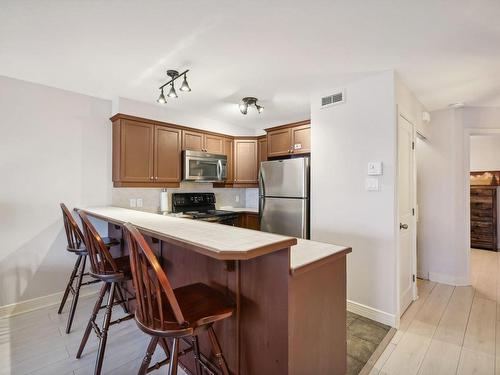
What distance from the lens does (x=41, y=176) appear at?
2.74m

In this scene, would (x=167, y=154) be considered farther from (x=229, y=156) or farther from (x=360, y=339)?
(x=360, y=339)

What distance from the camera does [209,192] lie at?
427 centimetres

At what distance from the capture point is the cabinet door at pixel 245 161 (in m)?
4.36

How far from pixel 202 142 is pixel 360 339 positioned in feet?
10.1

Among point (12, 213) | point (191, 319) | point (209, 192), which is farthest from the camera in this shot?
point (209, 192)

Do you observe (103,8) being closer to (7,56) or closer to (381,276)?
(7,56)

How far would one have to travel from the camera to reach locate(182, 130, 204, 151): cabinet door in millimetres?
3650

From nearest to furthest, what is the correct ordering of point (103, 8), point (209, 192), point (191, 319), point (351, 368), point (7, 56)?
point (191, 319) < point (103, 8) < point (351, 368) < point (7, 56) < point (209, 192)

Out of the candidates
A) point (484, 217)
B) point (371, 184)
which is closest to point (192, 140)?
point (371, 184)

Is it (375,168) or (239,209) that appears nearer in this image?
(375,168)

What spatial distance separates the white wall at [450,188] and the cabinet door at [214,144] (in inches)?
118

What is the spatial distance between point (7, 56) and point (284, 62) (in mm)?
2350

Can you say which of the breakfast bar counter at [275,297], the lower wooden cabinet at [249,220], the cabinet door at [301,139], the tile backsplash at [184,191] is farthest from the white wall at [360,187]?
the tile backsplash at [184,191]

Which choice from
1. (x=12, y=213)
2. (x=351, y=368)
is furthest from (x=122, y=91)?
(x=351, y=368)
